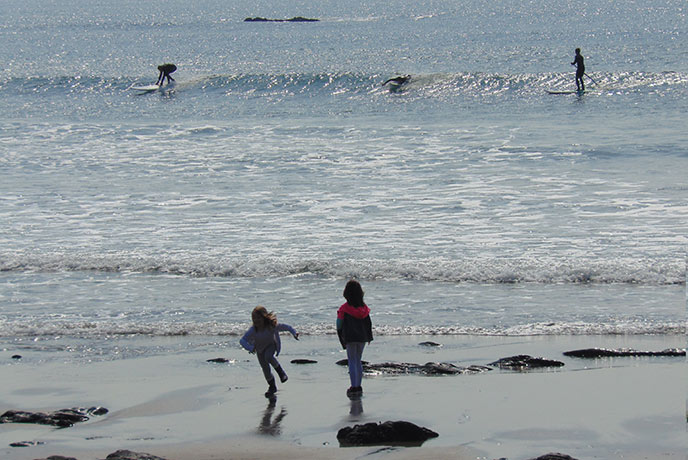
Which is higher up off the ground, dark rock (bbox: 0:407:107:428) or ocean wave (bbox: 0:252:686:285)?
ocean wave (bbox: 0:252:686:285)

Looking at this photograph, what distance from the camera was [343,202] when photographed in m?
19.3

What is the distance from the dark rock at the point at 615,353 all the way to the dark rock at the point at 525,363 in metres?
0.42

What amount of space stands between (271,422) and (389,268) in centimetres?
644

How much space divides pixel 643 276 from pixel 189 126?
22421mm

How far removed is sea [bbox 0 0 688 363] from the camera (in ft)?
39.1

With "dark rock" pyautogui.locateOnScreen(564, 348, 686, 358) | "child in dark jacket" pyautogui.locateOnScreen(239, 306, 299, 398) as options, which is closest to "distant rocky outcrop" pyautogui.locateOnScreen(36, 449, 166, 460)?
"child in dark jacket" pyautogui.locateOnScreen(239, 306, 299, 398)

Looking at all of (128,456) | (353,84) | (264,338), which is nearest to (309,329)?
(264,338)

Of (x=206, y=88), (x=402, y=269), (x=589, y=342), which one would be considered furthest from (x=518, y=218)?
(x=206, y=88)

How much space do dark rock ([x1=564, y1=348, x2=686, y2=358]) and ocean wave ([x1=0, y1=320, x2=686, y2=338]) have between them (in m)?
0.94

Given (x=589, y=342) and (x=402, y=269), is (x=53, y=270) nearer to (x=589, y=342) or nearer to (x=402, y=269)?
(x=402, y=269)

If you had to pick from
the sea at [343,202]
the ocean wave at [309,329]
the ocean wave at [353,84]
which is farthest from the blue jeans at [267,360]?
the ocean wave at [353,84]

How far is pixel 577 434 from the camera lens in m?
6.98

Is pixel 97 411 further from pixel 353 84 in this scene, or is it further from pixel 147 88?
pixel 147 88

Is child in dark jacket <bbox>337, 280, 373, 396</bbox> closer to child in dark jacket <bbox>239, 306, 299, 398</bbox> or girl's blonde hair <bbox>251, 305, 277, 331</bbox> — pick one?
child in dark jacket <bbox>239, 306, 299, 398</bbox>
